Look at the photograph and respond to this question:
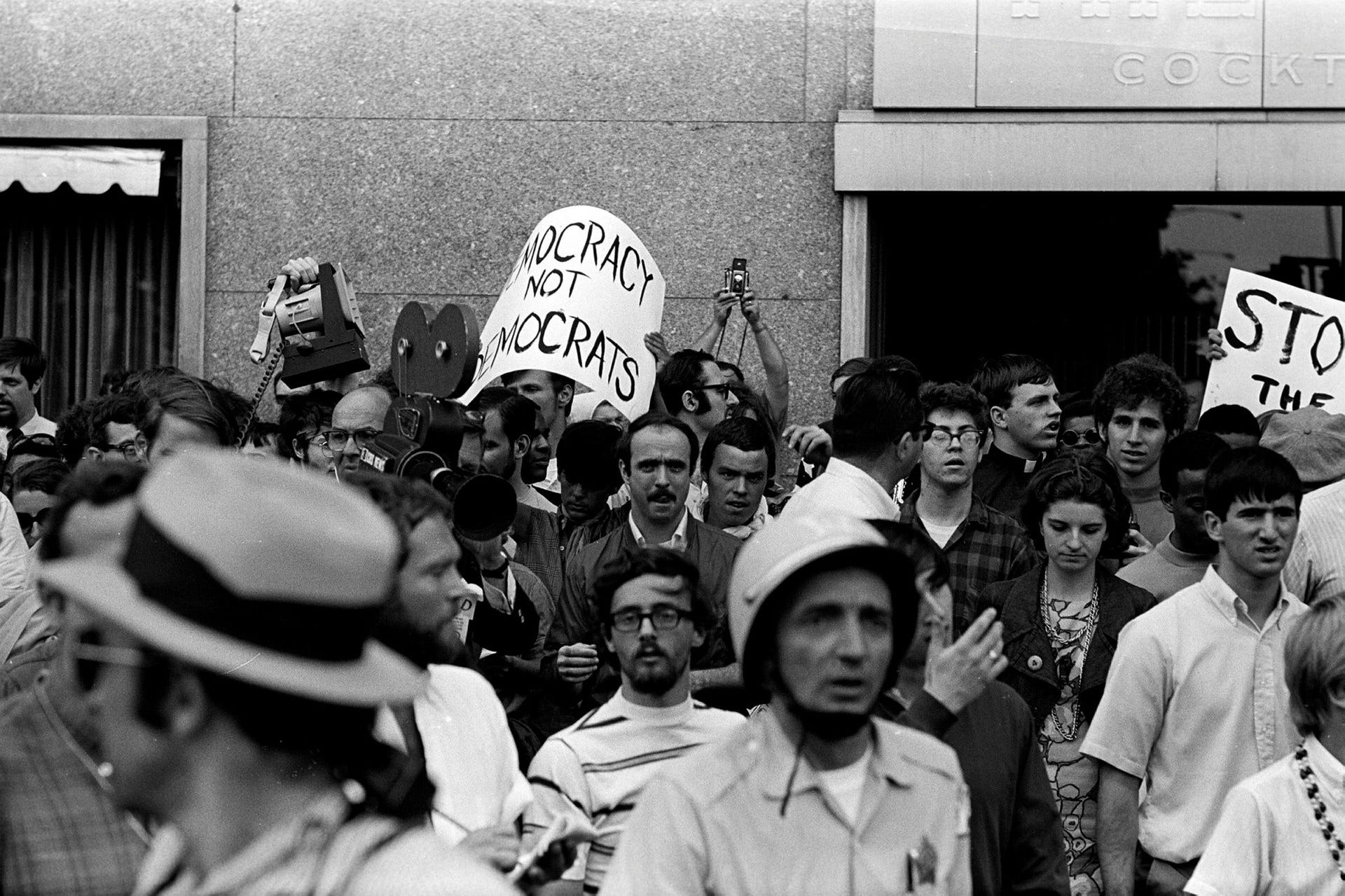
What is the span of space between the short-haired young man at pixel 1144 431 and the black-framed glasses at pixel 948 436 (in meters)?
0.77

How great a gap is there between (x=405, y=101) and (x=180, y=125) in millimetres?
1163

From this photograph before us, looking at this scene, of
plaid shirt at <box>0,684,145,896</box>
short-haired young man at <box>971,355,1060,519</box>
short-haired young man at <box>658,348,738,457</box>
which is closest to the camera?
plaid shirt at <box>0,684,145,896</box>

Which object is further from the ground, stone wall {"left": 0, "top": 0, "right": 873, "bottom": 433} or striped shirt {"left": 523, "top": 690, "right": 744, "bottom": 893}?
stone wall {"left": 0, "top": 0, "right": 873, "bottom": 433}

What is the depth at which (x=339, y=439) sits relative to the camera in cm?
665

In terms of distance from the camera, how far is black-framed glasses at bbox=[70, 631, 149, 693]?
198 centimetres

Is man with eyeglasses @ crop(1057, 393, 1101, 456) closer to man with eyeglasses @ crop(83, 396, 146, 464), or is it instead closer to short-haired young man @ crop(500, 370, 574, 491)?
short-haired young man @ crop(500, 370, 574, 491)

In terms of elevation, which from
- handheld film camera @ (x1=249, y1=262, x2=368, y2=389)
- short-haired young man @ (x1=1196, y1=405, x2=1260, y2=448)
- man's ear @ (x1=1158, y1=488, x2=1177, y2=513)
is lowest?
man's ear @ (x1=1158, y1=488, x2=1177, y2=513)

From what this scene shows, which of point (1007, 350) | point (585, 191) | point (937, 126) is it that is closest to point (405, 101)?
point (585, 191)

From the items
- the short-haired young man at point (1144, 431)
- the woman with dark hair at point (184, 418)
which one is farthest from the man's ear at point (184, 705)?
the short-haired young man at point (1144, 431)

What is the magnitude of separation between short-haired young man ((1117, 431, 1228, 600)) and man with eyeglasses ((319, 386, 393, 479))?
2.44 metres

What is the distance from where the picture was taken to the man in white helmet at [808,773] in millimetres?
3021

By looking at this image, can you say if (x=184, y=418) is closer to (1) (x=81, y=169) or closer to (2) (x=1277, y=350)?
(2) (x=1277, y=350)

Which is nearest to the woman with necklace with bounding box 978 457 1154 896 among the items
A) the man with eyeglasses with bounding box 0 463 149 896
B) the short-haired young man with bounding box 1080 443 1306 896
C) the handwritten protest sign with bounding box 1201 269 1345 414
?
the short-haired young man with bounding box 1080 443 1306 896

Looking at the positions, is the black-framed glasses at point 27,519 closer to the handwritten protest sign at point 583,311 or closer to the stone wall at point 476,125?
the handwritten protest sign at point 583,311
